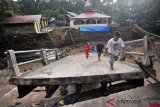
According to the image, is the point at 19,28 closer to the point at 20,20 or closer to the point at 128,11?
the point at 20,20

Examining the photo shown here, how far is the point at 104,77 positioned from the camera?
20.0ft

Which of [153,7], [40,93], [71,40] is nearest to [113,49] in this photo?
[40,93]

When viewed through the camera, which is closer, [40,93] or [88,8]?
[40,93]

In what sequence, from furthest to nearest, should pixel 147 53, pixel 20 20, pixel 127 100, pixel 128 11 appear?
pixel 128 11
pixel 20 20
pixel 147 53
pixel 127 100

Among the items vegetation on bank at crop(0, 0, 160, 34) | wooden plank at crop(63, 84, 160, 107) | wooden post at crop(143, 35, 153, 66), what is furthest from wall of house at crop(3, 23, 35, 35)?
wooden plank at crop(63, 84, 160, 107)

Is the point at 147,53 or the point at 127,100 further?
the point at 147,53

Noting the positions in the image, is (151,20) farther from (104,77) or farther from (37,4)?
(37,4)

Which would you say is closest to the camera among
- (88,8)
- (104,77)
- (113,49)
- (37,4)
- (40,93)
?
(104,77)

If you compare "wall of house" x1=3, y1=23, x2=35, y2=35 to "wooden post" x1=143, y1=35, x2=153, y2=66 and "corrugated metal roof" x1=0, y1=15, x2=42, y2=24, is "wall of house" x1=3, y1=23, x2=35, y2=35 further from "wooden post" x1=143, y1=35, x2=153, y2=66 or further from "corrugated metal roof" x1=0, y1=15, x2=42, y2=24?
"wooden post" x1=143, y1=35, x2=153, y2=66

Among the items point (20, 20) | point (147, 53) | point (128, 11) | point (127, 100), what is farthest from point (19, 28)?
point (127, 100)

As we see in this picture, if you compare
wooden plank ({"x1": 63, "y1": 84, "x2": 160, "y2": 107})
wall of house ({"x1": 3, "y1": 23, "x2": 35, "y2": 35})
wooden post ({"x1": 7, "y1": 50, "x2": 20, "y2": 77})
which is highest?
wooden post ({"x1": 7, "y1": 50, "x2": 20, "y2": 77})

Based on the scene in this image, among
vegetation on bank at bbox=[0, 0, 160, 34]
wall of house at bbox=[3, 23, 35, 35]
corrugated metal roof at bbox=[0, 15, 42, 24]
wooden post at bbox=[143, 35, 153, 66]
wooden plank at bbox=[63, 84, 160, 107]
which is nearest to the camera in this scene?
wooden plank at bbox=[63, 84, 160, 107]

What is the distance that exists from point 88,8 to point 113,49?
122ft

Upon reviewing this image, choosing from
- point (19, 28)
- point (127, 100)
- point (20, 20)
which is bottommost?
point (19, 28)
